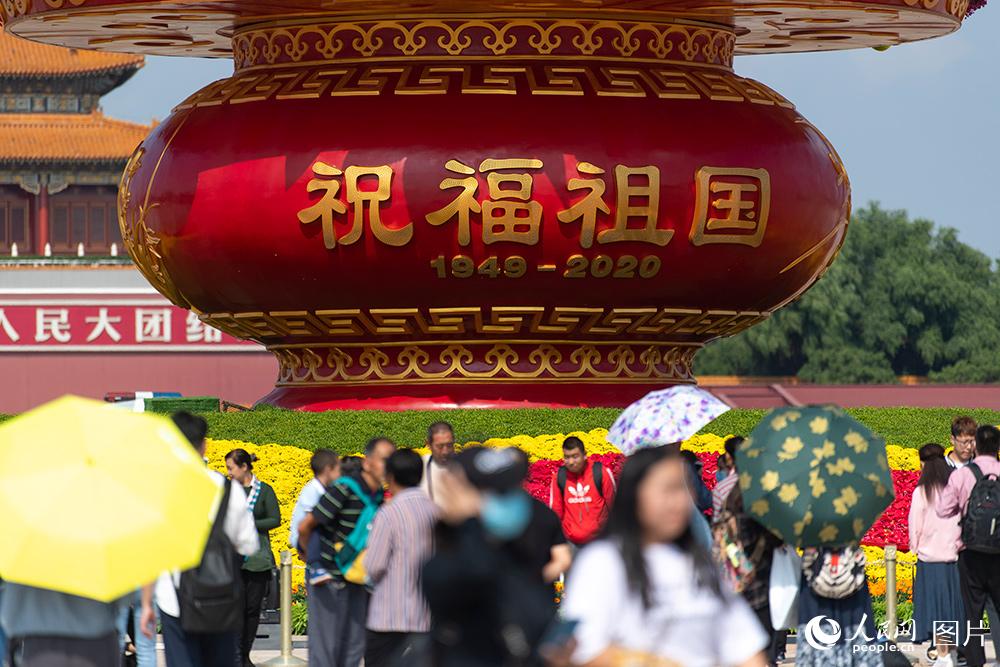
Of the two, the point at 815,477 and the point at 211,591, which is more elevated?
the point at 815,477

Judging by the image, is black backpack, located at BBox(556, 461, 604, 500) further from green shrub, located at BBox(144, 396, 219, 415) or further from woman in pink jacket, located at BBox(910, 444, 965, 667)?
green shrub, located at BBox(144, 396, 219, 415)

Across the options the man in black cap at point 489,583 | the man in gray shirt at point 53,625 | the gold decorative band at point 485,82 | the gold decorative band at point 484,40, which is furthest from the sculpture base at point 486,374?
the man in black cap at point 489,583

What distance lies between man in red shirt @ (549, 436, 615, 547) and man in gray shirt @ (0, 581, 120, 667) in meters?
4.98

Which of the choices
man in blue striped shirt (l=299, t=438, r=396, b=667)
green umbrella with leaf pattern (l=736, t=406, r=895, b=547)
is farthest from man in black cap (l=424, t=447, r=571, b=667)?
man in blue striped shirt (l=299, t=438, r=396, b=667)

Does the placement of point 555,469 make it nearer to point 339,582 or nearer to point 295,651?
point 295,651

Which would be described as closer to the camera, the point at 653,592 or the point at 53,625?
the point at 653,592

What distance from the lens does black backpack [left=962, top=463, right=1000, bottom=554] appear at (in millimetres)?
11773

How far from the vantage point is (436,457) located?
10.6 m

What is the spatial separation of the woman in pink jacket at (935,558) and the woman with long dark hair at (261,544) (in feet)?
10.7

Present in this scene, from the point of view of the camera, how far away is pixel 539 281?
17859mm

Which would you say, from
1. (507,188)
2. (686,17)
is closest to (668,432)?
(507,188)

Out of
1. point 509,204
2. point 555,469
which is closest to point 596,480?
point 555,469

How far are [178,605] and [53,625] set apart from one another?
164cm

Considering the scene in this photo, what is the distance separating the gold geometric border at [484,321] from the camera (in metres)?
18.2
